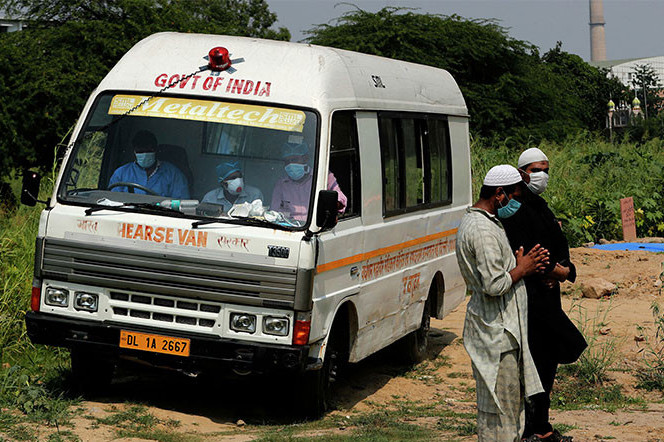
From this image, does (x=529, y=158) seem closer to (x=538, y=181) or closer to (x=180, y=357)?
(x=538, y=181)

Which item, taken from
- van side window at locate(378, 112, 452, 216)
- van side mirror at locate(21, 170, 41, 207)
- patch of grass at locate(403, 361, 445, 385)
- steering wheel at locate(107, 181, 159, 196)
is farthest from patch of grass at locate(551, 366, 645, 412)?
van side mirror at locate(21, 170, 41, 207)

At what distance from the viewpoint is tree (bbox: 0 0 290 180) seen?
2094cm

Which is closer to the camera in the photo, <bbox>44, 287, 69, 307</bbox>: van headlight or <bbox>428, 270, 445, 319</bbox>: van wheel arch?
<bbox>44, 287, 69, 307</bbox>: van headlight

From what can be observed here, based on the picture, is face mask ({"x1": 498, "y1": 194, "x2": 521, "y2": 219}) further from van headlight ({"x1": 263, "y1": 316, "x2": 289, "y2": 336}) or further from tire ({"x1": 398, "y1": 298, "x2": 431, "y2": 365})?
tire ({"x1": 398, "y1": 298, "x2": 431, "y2": 365})

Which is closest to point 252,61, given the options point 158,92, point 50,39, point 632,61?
point 158,92

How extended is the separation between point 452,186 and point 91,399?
15.2 ft

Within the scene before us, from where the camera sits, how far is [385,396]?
29.5ft

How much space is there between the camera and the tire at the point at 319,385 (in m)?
7.46

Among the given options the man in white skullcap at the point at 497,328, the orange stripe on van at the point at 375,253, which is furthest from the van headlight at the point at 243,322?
the man in white skullcap at the point at 497,328

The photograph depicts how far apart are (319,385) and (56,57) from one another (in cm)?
1888

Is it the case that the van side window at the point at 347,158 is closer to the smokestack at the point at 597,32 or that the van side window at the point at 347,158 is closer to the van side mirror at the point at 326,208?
the van side mirror at the point at 326,208

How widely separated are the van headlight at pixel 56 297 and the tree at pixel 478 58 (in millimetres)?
27407

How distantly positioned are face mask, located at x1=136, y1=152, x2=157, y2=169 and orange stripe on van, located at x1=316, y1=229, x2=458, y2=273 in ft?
4.81

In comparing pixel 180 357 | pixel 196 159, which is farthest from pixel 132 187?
pixel 180 357
